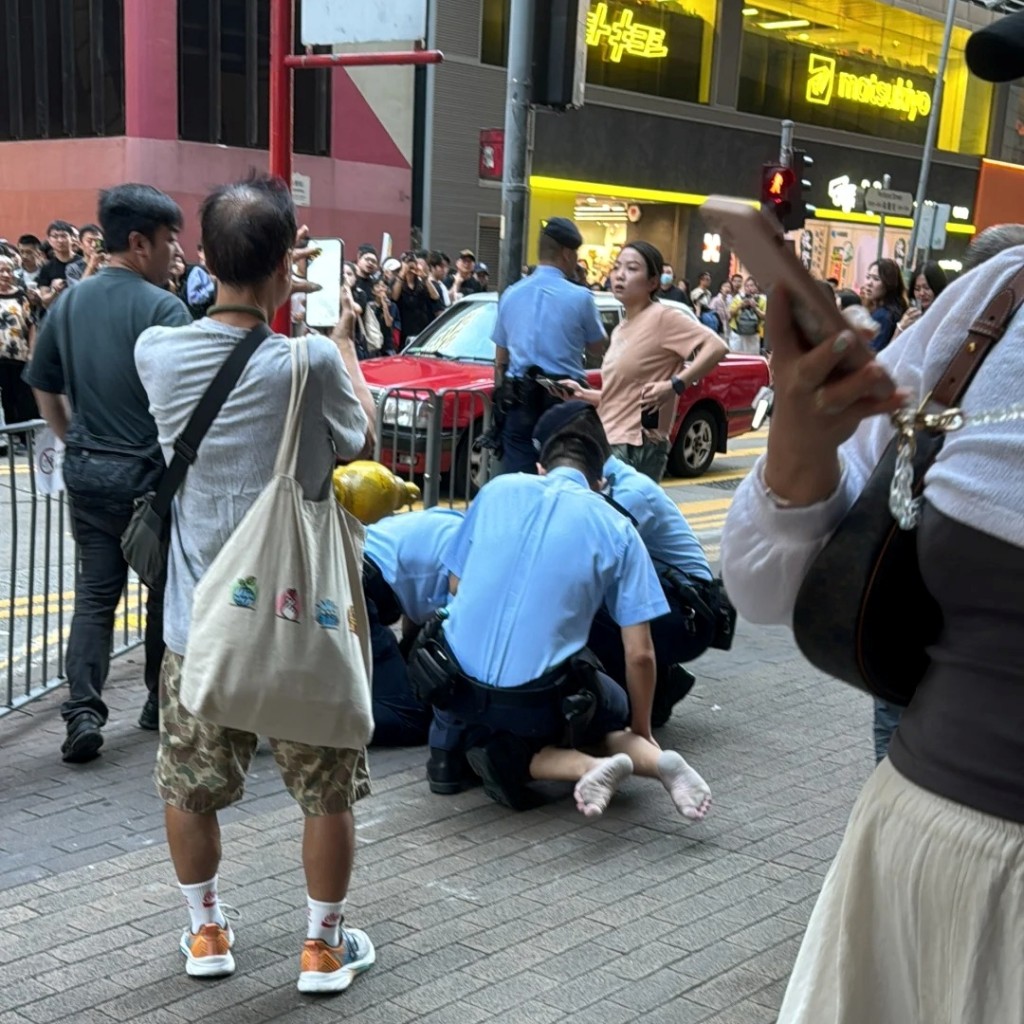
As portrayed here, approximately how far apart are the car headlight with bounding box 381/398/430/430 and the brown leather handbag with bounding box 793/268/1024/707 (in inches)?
228

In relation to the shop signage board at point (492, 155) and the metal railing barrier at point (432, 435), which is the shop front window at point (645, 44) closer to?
the shop signage board at point (492, 155)

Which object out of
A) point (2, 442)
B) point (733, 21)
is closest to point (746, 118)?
point (733, 21)

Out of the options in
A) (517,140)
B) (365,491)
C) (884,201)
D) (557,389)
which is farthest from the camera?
(884,201)

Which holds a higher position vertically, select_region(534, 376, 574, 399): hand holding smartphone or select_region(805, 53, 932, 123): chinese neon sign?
select_region(805, 53, 932, 123): chinese neon sign

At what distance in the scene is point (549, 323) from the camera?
724 cm

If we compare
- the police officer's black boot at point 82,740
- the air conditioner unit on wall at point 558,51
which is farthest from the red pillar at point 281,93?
the police officer's black boot at point 82,740

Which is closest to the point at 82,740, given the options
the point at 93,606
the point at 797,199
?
the point at 93,606

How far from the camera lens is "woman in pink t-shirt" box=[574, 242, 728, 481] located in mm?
6852

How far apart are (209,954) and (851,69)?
33885 millimetres

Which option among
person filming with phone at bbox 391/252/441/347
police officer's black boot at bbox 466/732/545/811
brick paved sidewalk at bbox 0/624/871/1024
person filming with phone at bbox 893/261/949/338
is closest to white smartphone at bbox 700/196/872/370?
brick paved sidewalk at bbox 0/624/871/1024

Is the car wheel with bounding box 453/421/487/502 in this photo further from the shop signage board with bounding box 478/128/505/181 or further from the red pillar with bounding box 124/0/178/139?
the red pillar with bounding box 124/0/178/139

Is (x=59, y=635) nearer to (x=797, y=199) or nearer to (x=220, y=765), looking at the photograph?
(x=220, y=765)

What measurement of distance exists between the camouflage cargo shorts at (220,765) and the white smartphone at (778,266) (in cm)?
214

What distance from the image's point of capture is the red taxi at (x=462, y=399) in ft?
24.8
